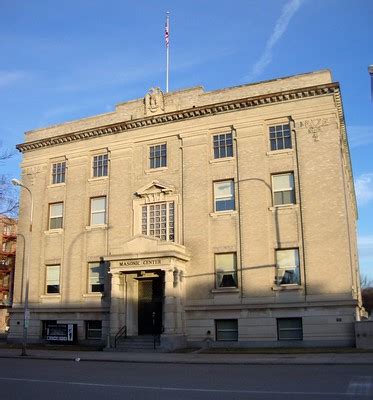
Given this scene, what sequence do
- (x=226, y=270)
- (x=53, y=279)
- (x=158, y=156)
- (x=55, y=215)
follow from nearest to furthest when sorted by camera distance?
1. (x=226, y=270)
2. (x=158, y=156)
3. (x=53, y=279)
4. (x=55, y=215)

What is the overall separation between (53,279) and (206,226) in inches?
489

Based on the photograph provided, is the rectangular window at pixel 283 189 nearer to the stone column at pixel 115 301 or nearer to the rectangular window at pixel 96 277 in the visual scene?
the stone column at pixel 115 301

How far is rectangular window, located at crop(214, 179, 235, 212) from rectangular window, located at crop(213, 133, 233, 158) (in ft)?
5.84

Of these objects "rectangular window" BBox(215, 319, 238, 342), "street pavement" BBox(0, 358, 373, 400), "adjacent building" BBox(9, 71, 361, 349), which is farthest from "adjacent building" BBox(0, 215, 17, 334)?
"street pavement" BBox(0, 358, 373, 400)

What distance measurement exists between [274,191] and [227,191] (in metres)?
2.95

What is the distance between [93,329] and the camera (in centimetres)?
3359

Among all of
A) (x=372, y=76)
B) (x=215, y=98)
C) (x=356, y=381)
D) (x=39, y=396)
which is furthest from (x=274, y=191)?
(x=39, y=396)

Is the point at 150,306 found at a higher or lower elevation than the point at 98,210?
lower

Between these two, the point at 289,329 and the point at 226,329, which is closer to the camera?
the point at 289,329

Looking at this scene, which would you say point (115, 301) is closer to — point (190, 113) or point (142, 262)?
point (142, 262)

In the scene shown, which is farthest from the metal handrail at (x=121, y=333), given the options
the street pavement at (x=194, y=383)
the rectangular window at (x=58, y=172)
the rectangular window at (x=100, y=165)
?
the rectangular window at (x=58, y=172)

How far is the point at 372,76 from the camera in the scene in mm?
16484

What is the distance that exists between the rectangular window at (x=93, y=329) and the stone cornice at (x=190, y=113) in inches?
509

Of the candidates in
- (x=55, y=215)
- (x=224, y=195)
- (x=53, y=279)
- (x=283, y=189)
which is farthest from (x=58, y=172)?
(x=283, y=189)
